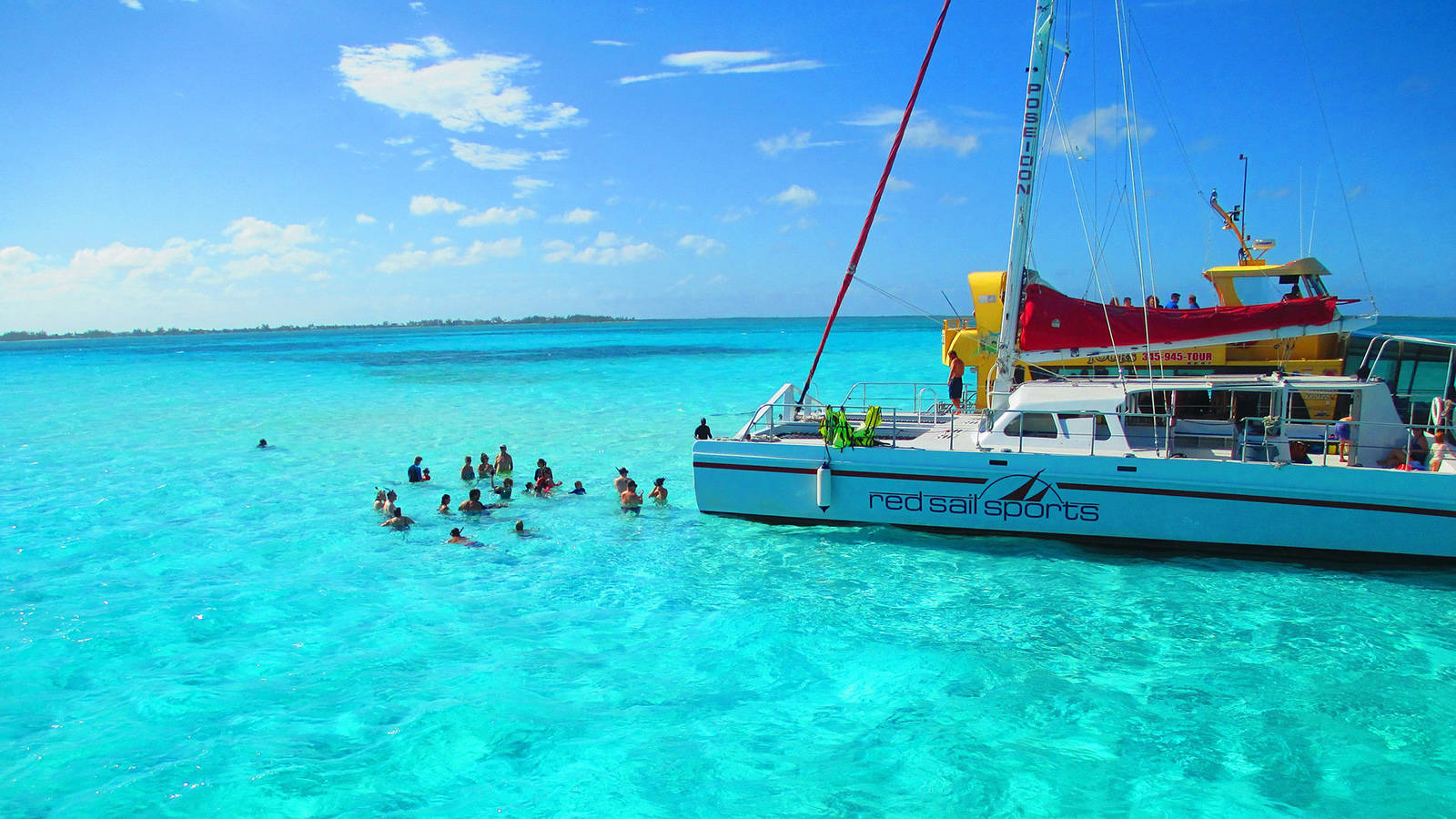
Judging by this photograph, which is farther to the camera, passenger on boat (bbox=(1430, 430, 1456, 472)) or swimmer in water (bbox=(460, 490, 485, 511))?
swimmer in water (bbox=(460, 490, 485, 511))

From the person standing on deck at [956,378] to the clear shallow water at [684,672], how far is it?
433cm

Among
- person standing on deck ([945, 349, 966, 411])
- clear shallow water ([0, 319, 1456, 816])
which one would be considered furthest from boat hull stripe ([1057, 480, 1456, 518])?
person standing on deck ([945, 349, 966, 411])

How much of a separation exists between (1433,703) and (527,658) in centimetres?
875

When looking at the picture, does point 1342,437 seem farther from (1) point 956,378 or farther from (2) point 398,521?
(2) point 398,521

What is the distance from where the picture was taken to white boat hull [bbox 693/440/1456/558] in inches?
410

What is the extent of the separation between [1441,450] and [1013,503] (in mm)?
5432

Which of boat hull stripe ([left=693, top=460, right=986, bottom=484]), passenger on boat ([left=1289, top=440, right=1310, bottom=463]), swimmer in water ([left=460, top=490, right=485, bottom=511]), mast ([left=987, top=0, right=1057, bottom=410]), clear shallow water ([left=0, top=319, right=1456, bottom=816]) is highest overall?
mast ([left=987, top=0, right=1057, bottom=410])

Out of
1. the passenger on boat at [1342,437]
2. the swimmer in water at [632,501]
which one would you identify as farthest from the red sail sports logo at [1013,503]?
the swimmer in water at [632,501]

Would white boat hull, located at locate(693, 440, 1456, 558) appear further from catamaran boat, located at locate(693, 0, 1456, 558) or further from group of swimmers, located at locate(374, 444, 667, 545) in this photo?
group of swimmers, located at locate(374, 444, 667, 545)

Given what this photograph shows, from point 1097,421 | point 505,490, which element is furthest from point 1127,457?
point 505,490

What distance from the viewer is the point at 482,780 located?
22.6 feet

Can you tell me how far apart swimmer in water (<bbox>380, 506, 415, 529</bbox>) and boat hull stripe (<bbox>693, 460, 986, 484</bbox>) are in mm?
5398

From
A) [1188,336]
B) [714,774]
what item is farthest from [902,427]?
[714,774]

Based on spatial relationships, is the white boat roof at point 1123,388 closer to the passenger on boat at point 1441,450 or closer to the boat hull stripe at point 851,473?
the passenger on boat at point 1441,450
